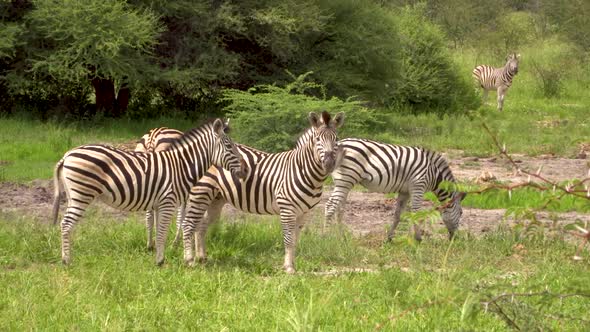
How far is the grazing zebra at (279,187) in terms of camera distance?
25.0 ft

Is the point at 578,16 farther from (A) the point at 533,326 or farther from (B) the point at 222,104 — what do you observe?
(A) the point at 533,326

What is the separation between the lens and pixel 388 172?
31.1ft

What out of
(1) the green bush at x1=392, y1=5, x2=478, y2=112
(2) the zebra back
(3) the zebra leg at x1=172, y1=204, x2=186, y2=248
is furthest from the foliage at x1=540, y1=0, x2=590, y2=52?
(3) the zebra leg at x1=172, y1=204, x2=186, y2=248

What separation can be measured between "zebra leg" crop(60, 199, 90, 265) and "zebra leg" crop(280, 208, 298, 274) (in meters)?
1.67

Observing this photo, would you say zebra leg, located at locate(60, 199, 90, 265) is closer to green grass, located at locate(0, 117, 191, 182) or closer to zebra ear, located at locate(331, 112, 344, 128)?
zebra ear, located at locate(331, 112, 344, 128)

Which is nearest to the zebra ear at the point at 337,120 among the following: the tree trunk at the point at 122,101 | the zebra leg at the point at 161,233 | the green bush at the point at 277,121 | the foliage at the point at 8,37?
the zebra leg at the point at 161,233

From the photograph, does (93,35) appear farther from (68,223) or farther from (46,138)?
(68,223)

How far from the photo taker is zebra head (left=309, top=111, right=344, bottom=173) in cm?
748

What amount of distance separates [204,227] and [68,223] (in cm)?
128

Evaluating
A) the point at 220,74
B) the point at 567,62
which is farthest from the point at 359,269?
the point at 567,62

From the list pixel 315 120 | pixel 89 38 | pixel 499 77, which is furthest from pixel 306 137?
pixel 499 77

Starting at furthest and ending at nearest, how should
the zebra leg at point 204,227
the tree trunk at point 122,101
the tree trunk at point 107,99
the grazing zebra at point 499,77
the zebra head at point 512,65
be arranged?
1. the zebra head at point 512,65
2. the grazing zebra at point 499,77
3. the tree trunk at point 122,101
4. the tree trunk at point 107,99
5. the zebra leg at point 204,227

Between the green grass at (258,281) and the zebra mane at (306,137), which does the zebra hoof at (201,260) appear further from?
the zebra mane at (306,137)

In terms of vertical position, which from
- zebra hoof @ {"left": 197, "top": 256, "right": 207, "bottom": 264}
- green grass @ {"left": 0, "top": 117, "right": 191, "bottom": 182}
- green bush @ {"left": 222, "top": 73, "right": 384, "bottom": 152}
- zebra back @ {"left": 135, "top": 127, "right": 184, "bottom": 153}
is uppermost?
zebra back @ {"left": 135, "top": 127, "right": 184, "bottom": 153}
